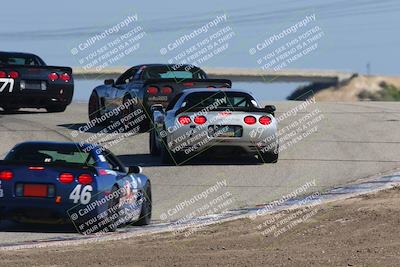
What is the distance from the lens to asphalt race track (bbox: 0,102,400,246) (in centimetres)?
1541

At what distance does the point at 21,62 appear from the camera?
2673 cm

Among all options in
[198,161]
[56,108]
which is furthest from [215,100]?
[56,108]

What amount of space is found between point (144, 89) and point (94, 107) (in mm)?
2917

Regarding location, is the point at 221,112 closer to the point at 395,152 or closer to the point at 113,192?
the point at 395,152

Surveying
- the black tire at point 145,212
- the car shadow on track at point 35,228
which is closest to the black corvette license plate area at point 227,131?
the black tire at point 145,212

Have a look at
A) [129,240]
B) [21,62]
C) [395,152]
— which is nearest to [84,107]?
[21,62]

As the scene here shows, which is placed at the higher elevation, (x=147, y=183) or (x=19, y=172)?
(x=19, y=172)

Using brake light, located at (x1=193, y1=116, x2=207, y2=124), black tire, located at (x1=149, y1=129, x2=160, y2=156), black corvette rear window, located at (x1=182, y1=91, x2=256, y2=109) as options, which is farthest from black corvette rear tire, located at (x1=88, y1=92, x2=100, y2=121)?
brake light, located at (x1=193, y1=116, x2=207, y2=124)

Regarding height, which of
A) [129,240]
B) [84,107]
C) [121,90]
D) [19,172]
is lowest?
[84,107]

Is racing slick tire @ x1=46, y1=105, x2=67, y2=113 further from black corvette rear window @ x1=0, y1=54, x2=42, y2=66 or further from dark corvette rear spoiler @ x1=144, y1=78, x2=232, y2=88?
dark corvette rear spoiler @ x1=144, y1=78, x2=232, y2=88

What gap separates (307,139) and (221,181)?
5.42m

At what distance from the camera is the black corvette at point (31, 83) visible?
25.5 metres

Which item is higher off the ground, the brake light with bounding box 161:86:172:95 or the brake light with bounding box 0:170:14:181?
the brake light with bounding box 0:170:14:181

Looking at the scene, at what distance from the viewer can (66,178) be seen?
12.3 m
